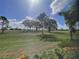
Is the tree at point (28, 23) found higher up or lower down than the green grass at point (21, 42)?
Result: higher up

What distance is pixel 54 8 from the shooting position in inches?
388

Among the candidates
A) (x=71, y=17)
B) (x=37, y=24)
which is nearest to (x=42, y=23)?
(x=37, y=24)

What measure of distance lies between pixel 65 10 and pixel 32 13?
326 millimetres

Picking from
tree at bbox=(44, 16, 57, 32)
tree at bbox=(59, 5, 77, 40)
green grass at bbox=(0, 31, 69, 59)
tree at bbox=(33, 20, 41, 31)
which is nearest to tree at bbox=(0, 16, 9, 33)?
green grass at bbox=(0, 31, 69, 59)

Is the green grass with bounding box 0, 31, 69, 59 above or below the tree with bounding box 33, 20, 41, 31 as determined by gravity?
below

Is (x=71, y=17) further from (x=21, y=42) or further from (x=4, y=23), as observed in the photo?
(x=4, y=23)

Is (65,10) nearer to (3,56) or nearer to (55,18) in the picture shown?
(55,18)

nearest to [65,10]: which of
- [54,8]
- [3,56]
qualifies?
[54,8]

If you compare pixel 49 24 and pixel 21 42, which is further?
pixel 49 24

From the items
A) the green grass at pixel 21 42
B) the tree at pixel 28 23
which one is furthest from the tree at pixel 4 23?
the tree at pixel 28 23

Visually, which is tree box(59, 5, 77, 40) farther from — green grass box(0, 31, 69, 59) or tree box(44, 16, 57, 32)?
green grass box(0, 31, 69, 59)

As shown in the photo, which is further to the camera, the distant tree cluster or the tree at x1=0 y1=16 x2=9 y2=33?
the distant tree cluster

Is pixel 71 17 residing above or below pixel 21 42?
above

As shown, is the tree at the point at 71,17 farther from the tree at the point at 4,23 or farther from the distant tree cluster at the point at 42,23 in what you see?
the tree at the point at 4,23
